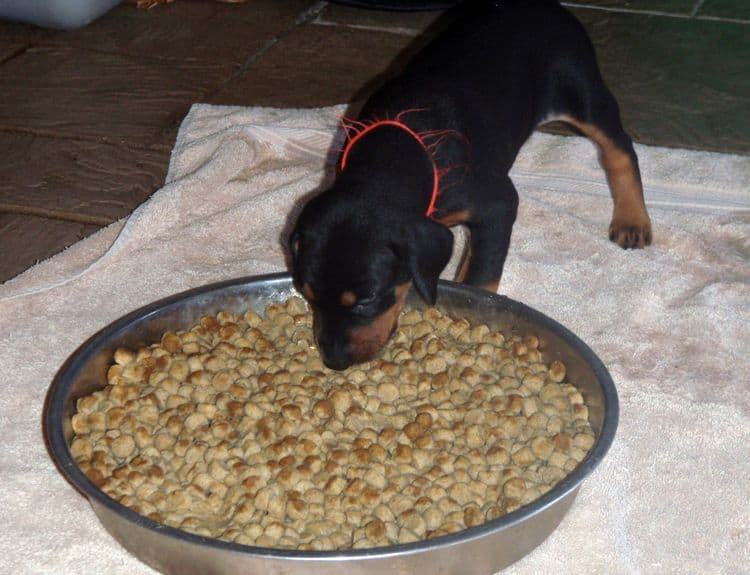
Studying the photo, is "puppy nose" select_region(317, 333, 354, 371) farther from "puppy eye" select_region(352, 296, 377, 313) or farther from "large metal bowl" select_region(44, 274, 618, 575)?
"large metal bowl" select_region(44, 274, 618, 575)

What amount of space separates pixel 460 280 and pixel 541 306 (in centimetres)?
24

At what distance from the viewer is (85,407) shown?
95.7 inches

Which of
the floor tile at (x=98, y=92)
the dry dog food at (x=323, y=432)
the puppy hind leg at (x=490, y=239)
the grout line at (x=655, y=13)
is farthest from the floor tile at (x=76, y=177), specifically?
the grout line at (x=655, y=13)

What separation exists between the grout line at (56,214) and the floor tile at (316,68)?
977 mm

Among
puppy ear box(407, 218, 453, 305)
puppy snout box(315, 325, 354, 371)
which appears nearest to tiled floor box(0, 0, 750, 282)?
puppy snout box(315, 325, 354, 371)

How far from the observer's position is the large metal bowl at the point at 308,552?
1895mm

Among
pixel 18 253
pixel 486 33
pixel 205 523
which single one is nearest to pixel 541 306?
pixel 486 33

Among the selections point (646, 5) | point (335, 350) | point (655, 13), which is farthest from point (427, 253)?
point (646, 5)

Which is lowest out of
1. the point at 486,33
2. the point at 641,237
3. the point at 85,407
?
the point at 641,237

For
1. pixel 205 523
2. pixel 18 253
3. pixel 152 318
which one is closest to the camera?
pixel 205 523

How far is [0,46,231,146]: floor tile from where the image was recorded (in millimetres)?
4090

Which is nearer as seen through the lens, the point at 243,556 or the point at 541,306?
the point at 243,556

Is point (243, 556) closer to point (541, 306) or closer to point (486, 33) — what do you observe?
point (541, 306)

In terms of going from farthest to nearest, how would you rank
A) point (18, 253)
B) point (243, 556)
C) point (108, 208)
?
point (108, 208) → point (18, 253) → point (243, 556)
